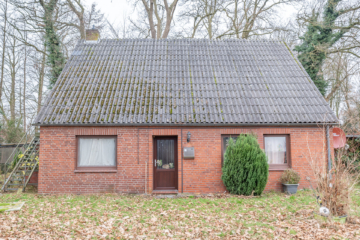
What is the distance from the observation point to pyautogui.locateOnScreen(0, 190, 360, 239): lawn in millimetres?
5875

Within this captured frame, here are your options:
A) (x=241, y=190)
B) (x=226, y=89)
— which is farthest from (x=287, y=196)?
(x=226, y=89)

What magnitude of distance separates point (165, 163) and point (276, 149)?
4.49 meters

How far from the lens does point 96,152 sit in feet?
34.7

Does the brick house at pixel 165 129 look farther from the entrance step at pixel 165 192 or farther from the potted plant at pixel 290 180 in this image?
the potted plant at pixel 290 180

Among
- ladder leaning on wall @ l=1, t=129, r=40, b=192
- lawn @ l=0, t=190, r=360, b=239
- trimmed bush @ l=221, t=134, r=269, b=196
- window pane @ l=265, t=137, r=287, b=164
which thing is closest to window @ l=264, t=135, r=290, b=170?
window pane @ l=265, t=137, r=287, b=164

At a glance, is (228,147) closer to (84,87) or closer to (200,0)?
(84,87)

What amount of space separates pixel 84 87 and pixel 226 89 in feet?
19.7

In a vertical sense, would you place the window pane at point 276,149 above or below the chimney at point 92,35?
below

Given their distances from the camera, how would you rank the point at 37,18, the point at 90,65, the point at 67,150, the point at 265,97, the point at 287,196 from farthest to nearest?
the point at 37,18 → the point at 90,65 → the point at 265,97 → the point at 67,150 → the point at 287,196

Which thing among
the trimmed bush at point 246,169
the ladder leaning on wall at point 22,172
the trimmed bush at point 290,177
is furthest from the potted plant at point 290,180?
the ladder leaning on wall at point 22,172

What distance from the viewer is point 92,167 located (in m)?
10.5

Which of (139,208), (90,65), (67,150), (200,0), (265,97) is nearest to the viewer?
(139,208)

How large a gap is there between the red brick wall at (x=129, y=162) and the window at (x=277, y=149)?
839 mm

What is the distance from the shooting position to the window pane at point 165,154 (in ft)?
35.4
